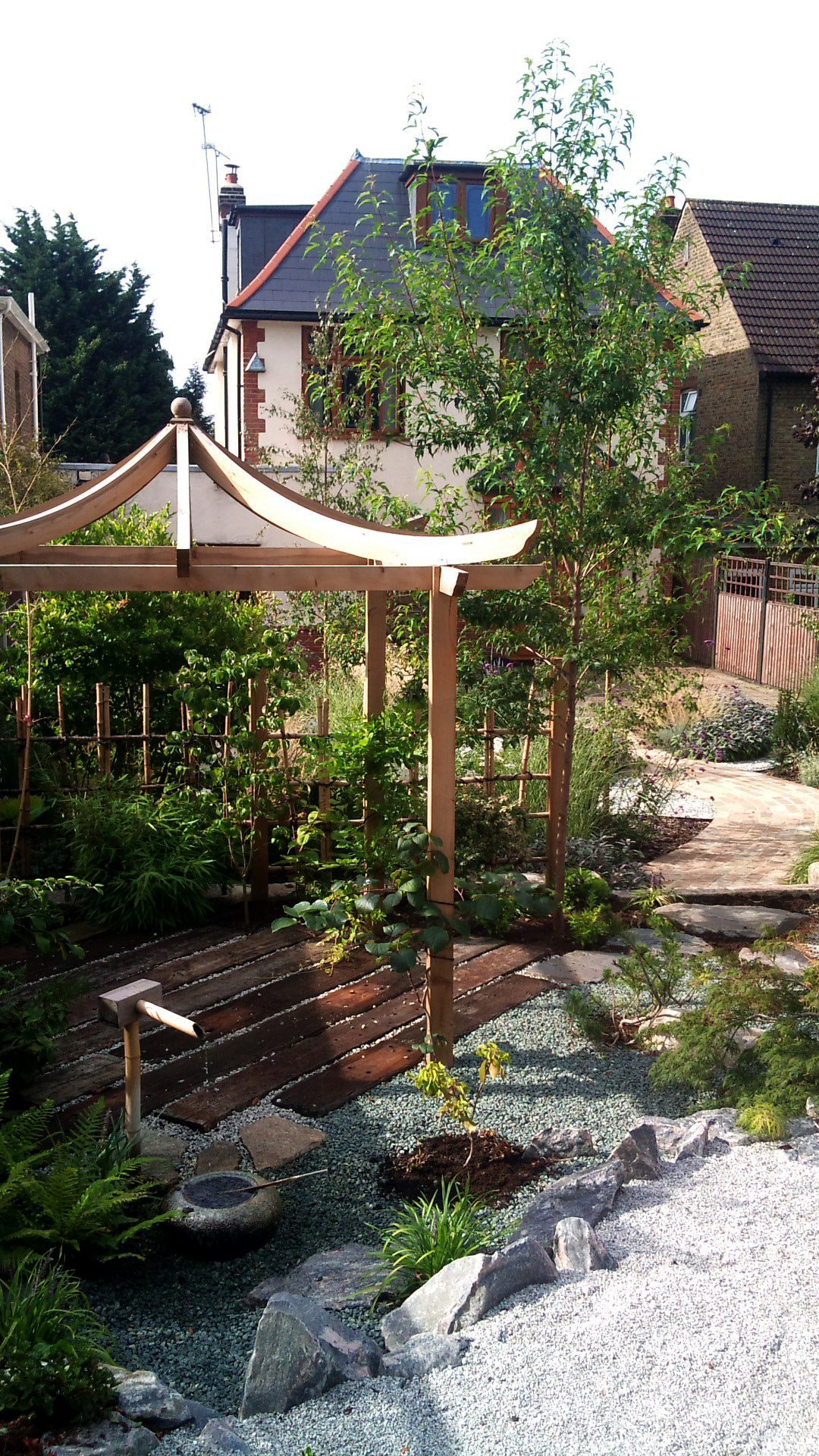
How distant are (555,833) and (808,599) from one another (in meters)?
9.68

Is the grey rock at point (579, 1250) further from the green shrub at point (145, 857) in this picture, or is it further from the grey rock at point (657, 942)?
the green shrub at point (145, 857)

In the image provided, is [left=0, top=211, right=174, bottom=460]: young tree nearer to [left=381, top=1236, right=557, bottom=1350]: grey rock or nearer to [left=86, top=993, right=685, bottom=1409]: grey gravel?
[left=86, top=993, right=685, bottom=1409]: grey gravel

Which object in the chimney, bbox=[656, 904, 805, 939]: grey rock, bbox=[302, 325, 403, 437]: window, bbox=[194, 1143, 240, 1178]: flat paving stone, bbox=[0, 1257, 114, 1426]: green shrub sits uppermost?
the chimney

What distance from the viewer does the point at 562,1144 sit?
149 inches

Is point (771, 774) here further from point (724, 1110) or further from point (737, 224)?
point (737, 224)

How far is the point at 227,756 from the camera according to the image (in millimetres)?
6312

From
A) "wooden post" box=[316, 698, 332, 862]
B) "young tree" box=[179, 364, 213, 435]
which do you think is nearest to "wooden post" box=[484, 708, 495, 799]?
"wooden post" box=[316, 698, 332, 862]

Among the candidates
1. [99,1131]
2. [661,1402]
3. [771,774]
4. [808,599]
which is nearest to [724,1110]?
[661,1402]

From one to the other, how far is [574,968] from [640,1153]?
6.95 feet

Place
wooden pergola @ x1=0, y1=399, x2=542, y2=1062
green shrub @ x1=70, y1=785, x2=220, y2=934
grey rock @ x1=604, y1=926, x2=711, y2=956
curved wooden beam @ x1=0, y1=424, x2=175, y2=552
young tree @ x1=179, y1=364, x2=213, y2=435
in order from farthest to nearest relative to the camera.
Result: young tree @ x1=179, y1=364, x2=213, y2=435, green shrub @ x1=70, y1=785, x2=220, y2=934, grey rock @ x1=604, y1=926, x2=711, y2=956, curved wooden beam @ x1=0, y1=424, x2=175, y2=552, wooden pergola @ x1=0, y1=399, x2=542, y2=1062

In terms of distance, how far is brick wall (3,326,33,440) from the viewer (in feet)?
68.2

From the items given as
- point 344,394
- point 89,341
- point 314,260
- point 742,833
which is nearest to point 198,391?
point 89,341

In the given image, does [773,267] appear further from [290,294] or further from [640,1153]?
[640,1153]

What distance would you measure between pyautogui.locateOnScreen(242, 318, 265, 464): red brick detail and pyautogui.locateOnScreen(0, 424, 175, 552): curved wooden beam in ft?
40.1
